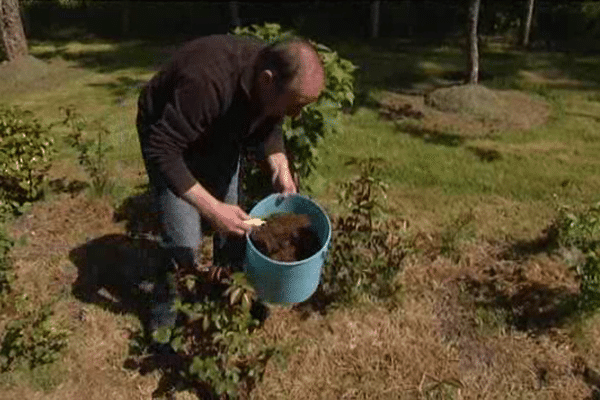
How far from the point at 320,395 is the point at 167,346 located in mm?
893


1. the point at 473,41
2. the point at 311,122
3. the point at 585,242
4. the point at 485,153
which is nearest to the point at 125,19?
the point at 473,41

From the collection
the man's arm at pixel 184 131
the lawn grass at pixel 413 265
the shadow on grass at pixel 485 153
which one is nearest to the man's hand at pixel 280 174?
the man's arm at pixel 184 131

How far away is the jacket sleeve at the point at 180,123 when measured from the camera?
9.53ft

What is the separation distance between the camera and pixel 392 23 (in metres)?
14.0

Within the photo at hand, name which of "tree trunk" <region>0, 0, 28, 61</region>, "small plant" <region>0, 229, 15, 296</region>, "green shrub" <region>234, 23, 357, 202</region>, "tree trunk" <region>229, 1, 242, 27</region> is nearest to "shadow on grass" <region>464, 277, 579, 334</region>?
"green shrub" <region>234, 23, 357, 202</region>

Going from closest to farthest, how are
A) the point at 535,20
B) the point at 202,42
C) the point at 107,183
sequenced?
the point at 202,42 < the point at 107,183 < the point at 535,20

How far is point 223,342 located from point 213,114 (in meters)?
1.12

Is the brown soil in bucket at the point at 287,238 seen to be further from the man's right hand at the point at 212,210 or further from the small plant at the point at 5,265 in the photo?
the small plant at the point at 5,265

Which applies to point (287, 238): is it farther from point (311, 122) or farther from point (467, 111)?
point (467, 111)

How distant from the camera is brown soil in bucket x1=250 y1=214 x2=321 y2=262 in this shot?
3283 mm

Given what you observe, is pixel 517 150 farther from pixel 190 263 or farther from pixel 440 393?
pixel 190 263

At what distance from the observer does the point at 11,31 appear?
10.6m

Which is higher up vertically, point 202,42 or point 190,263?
point 202,42

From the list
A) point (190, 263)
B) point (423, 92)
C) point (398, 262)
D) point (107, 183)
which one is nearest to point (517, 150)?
point (423, 92)
